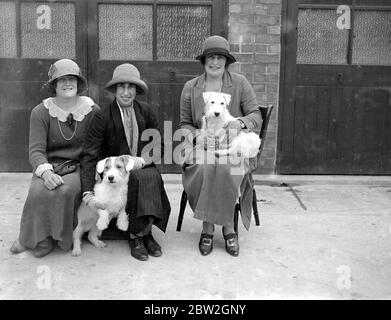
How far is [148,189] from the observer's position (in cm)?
407

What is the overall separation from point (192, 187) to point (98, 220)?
755 mm

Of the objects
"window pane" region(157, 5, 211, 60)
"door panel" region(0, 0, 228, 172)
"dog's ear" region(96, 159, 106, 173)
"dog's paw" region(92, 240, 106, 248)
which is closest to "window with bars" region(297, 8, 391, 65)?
"door panel" region(0, 0, 228, 172)

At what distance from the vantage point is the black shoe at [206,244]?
163 inches

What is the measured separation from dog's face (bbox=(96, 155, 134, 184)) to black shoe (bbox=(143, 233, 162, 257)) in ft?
1.74

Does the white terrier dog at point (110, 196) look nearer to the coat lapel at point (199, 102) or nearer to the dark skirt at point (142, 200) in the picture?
the dark skirt at point (142, 200)

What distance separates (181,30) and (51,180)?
2851 millimetres

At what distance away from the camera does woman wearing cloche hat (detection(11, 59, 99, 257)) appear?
3.99m

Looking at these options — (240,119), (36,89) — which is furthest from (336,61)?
(36,89)

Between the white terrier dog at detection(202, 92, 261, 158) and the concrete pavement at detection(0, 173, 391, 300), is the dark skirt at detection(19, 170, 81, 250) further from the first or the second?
the white terrier dog at detection(202, 92, 261, 158)

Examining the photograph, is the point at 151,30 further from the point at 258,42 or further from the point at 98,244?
the point at 98,244

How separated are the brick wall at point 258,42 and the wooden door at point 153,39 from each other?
157 mm

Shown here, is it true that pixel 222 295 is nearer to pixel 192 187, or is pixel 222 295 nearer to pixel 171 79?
pixel 192 187

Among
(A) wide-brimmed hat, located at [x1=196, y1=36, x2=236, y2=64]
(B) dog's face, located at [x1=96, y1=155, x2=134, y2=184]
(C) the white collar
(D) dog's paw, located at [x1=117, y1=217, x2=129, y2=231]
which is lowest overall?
(D) dog's paw, located at [x1=117, y1=217, x2=129, y2=231]

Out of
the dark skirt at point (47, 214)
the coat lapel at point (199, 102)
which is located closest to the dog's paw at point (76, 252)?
the dark skirt at point (47, 214)
